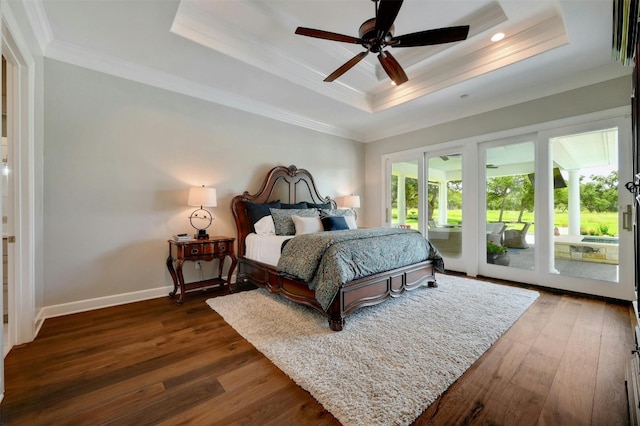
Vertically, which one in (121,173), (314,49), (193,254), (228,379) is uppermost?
(314,49)

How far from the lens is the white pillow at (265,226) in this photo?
146 inches

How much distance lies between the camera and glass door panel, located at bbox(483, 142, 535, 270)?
3830mm

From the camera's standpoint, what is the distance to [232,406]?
4.87 ft

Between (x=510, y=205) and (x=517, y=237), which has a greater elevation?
(x=510, y=205)

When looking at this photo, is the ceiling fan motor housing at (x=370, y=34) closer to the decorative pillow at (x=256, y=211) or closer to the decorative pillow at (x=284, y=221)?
the decorative pillow at (x=284, y=221)

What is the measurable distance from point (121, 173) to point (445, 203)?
192 inches

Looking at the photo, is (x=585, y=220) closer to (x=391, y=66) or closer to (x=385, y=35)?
(x=391, y=66)

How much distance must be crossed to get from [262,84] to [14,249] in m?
2.98

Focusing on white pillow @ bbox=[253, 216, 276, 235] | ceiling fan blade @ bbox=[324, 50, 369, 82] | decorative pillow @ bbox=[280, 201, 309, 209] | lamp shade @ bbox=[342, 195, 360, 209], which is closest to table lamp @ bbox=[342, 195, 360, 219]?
lamp shade @ bbox=[342, 195, 360, 209]

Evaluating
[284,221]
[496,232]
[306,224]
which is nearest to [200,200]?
[284,221]

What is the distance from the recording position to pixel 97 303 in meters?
2.90

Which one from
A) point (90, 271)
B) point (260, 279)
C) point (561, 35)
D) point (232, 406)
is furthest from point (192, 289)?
point (561, 35)

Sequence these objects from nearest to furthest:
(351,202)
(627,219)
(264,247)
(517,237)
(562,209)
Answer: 1. (627,219)
2. (264,247)
3. (562,209)
4. (517,237)
5. (351,202)

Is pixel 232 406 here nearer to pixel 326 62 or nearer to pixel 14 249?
pixel 14 249
